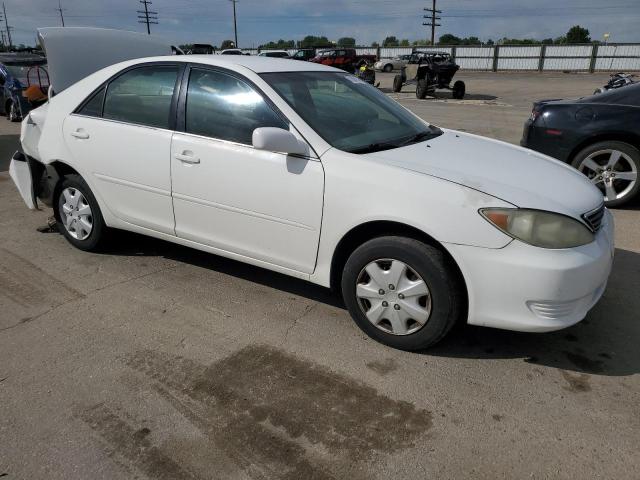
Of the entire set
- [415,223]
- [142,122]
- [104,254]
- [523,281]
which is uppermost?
[142,122]

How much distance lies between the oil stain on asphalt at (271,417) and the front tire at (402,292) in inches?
16.5

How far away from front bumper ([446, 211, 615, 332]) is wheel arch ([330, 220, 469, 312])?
0.08 meters

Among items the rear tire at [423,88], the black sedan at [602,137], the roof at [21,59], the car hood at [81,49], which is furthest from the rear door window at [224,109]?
the rear tire at [423,88]

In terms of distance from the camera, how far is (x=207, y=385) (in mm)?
2736

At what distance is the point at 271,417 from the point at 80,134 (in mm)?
2870

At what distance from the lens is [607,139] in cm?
557

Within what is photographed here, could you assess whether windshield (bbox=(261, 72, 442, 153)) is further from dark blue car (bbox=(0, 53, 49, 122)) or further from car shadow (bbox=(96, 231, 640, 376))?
dark blue car (bbox=(0, 53, 49, 122))

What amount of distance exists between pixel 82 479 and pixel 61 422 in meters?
0.43

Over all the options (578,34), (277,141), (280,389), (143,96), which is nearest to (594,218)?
(277,141)

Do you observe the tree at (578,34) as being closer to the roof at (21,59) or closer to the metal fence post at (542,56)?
the metal fence post at (542,56)

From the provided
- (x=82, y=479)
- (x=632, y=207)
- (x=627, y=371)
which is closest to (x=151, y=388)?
(x=82, y=479)

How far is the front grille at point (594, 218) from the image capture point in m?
2.79

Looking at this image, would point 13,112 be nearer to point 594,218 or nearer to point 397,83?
point 594,218

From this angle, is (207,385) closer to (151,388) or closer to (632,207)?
(151,388)
